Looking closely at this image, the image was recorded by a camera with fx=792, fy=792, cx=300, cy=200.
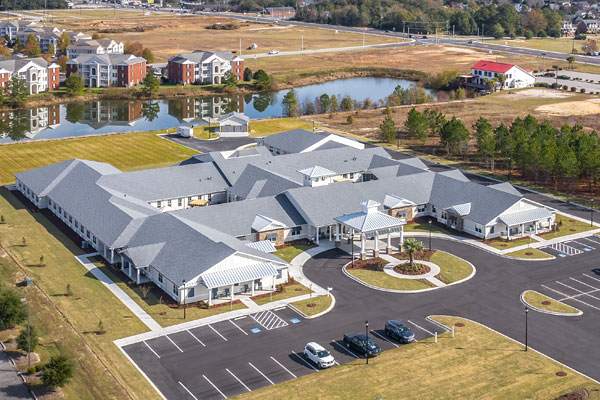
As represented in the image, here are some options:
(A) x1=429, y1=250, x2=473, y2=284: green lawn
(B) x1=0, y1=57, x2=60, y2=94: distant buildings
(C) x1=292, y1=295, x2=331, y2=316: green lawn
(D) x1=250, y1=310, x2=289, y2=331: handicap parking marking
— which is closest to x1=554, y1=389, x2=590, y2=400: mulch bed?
(A) x1=429, y1=250, x2=473, y2=284: green lawn

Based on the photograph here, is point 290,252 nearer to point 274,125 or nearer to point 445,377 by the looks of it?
point 445,377

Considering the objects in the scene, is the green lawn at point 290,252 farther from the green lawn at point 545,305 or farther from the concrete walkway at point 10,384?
the concrete walkway at point 10,384

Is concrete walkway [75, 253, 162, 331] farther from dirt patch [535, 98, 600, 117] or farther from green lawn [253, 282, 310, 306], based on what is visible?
dirt patch [535, 98, 600, 117]

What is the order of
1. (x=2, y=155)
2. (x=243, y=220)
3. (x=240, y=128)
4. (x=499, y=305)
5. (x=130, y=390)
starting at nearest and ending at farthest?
(x=130, y=390) → (x=499, y=305) → (x=243, y=220) → (x=2, y=155) → (x=240, y=128)

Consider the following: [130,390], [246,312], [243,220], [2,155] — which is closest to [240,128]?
[2,155]

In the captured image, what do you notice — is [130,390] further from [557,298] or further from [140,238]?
[557,298]

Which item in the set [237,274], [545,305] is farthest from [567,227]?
[237,274]
